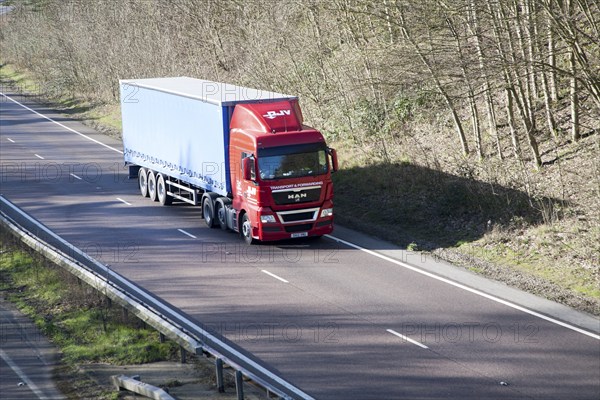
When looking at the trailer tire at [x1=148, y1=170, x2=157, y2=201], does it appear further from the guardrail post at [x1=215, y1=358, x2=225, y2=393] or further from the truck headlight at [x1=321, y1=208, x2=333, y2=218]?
the guardrail post at [x1=215, y1=358, x2=225, y2=393]

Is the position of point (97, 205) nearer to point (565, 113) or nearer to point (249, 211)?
point (249, 211)

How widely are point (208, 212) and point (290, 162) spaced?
3.76 metres

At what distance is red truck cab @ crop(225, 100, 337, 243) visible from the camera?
73.4 ft

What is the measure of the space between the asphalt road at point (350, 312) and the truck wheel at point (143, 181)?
6.09 feet

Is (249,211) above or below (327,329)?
above

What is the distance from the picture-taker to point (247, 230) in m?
23.2

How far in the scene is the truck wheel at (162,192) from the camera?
28156 mm

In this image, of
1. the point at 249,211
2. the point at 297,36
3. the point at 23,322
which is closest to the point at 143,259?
the point at 249,211

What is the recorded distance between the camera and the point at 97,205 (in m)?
28.9

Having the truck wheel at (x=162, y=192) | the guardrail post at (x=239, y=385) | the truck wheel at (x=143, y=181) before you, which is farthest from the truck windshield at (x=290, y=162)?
the guardrail post at (x=239, y=385)

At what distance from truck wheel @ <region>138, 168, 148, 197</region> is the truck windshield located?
27.6 feet

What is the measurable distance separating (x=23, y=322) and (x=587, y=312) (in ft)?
35.6

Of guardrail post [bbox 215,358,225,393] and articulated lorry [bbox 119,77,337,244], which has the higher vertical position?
articulated lorry [bbox 119,77,337,244]

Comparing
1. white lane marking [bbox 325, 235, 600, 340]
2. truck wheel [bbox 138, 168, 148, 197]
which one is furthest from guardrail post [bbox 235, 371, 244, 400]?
truck wheel [bbox 138, 168, 148, 197]
